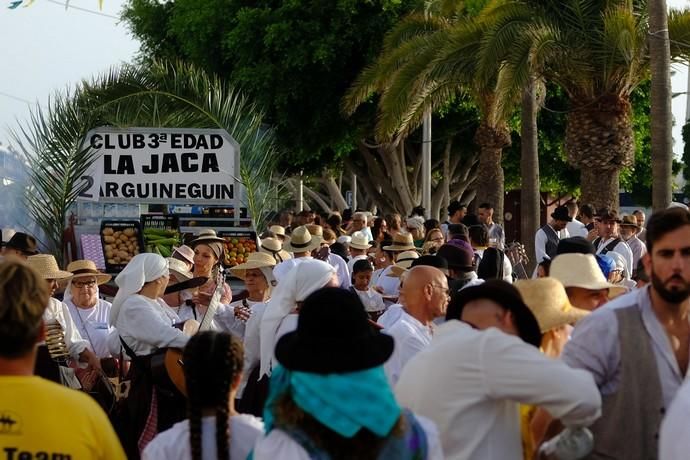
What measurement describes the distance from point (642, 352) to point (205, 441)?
1644 millimetres

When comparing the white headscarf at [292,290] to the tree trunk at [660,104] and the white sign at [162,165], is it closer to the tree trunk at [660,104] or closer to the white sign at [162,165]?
the white sign at [162,165]

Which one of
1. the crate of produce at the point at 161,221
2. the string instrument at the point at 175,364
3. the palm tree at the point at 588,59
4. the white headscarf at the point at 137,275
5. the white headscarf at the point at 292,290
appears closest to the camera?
the white headscarf at the point at 292,290

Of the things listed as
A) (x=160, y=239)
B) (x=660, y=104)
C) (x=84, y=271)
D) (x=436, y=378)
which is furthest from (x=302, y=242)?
(x=436, y=378)

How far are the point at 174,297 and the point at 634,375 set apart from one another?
533 centimetres

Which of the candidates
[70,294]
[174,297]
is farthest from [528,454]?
[70,294]

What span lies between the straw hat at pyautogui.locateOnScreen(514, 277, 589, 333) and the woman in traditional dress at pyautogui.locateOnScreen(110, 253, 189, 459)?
9.14 ft

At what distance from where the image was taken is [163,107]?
1936cm

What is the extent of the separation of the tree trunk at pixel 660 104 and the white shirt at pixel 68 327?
9269 mm

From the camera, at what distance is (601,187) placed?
2222cm

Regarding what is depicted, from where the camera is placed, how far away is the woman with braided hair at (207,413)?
4.76 metres

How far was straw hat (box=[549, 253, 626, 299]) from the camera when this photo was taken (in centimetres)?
690

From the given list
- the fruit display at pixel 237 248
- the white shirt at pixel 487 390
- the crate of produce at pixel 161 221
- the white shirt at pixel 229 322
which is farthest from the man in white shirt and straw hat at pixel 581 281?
the crate of produce at pixel 161 221

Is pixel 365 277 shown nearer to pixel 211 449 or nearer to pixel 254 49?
pixel 211 449

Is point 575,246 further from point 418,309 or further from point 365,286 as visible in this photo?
point 365,286
